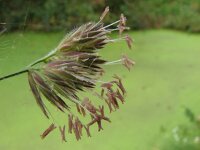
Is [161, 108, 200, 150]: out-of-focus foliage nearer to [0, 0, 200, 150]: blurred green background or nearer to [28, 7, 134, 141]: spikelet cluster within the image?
[0, 0, 200, 150]: blurred green background

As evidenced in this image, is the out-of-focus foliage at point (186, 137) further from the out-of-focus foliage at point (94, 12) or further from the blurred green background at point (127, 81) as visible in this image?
the out-of-focus foliage at point (94, 12)

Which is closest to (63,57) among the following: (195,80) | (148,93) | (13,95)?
(13,95)

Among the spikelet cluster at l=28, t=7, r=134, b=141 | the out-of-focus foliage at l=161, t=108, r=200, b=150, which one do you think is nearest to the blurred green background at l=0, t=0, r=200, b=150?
the out-of-focus foliage at l=161, t=108, r=200, b=150

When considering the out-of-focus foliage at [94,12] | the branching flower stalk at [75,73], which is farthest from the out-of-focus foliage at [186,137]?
the branching flower stalk at [75,73]

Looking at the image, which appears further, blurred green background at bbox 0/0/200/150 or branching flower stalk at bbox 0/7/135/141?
blurred green background at bbox 0/0/200/150

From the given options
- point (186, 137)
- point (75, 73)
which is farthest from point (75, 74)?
point (186, 137)

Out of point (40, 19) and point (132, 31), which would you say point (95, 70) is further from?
point (132, 31)

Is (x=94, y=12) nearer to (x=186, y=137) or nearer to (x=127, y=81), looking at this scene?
(x=127, y=81)

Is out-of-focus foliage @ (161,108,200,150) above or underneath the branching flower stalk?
underneath
